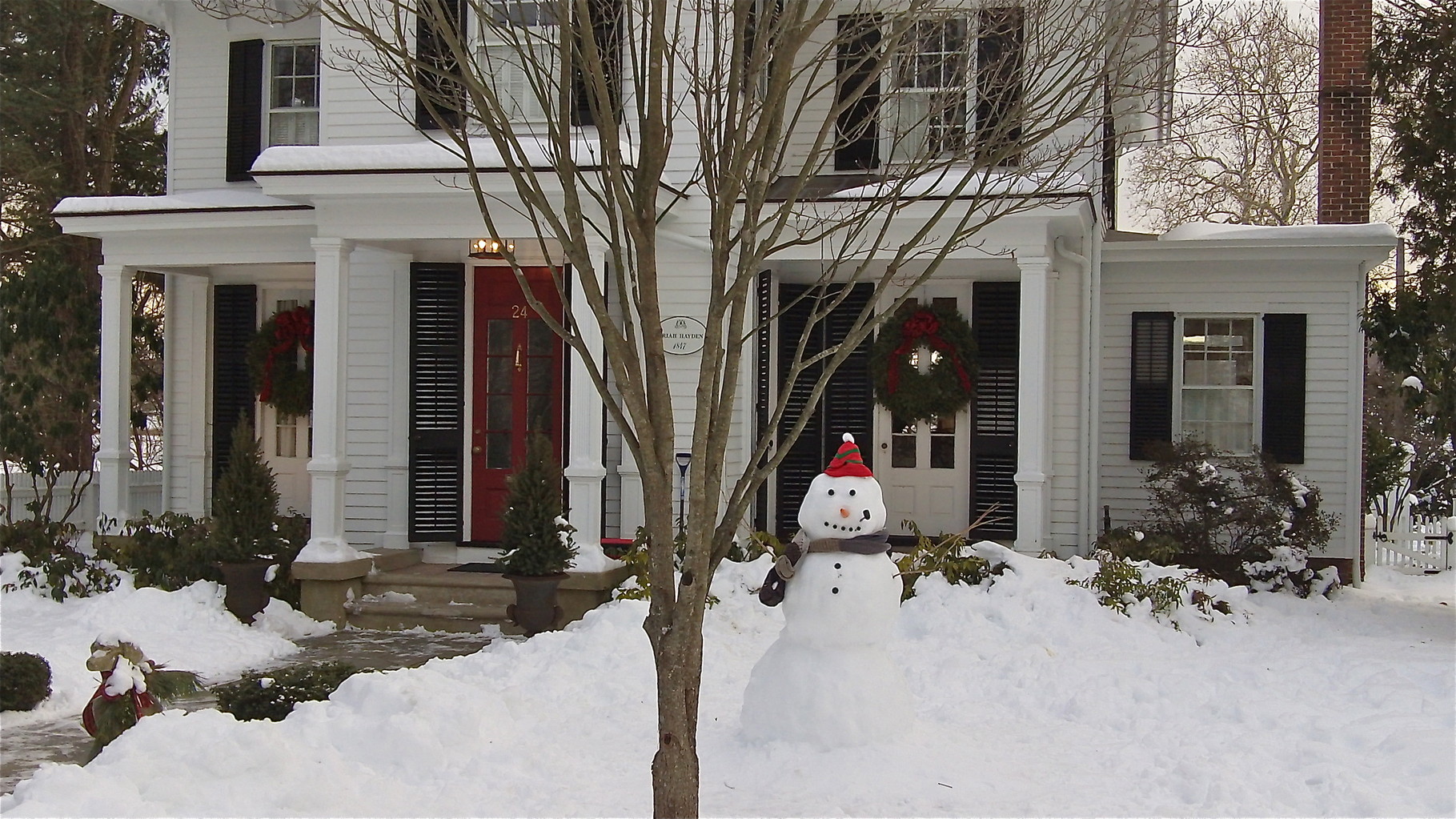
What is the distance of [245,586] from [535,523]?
2543mm

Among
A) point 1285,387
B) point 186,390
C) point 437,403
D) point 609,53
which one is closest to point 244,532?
point 437,403

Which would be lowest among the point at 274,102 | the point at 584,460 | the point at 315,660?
the point at 315,660

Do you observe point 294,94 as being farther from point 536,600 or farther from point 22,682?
point 22,682

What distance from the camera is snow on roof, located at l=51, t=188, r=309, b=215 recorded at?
448 inches

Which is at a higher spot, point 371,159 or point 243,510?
point 371,159

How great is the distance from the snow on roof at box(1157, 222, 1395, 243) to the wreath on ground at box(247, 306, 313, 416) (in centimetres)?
859

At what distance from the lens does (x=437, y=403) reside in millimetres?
11883

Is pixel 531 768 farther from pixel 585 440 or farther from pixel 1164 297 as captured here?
pixel 1164 297

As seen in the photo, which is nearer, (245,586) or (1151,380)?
(245,586)

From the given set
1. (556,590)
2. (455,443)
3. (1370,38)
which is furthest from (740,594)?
(1370,38)

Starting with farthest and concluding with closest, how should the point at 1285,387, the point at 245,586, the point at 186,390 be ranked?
the point at 186,390 → the point at 1285,387 → the point at 245,586

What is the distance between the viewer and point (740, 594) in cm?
951

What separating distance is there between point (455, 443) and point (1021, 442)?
5.19 metres

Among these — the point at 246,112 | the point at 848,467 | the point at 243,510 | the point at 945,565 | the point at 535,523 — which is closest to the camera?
the point at 848,467
